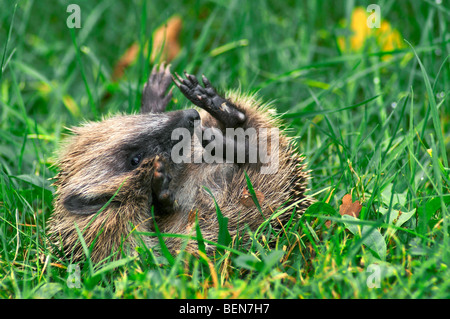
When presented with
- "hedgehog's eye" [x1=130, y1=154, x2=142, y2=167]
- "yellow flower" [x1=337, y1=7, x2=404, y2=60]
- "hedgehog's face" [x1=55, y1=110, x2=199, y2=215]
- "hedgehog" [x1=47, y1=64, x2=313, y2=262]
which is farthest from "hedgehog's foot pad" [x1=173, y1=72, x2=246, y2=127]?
"yellow flower" [x1=337, y1=7, x2=404, y2=60]

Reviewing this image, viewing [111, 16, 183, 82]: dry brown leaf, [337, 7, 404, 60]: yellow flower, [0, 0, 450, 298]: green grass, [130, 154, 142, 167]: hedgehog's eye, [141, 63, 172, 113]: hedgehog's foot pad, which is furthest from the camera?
[111, 16, 183, 82]: dry brown leaf

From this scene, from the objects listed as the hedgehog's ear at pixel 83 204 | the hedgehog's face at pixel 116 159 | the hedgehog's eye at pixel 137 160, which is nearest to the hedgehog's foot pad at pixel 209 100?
the hedgehog's face at pixel 116 159

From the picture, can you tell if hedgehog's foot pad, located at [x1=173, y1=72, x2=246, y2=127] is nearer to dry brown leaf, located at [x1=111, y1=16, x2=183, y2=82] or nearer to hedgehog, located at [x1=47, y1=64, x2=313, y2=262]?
hedgehog, located at [x1=47, y1=64, x2=313, y2=262]

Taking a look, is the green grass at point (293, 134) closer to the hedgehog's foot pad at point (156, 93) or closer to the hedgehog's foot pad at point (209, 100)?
the hedgehog's foot pad at point (156, 93)

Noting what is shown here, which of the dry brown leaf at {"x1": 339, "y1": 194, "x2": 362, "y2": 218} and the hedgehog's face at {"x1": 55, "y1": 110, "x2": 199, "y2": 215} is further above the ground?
the hedgehog's face at {"x1": 55, "y1": 110, "x2": 199, "y2": 215}

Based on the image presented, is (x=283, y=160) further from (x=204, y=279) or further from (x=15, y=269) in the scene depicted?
(x=15, y=269)
